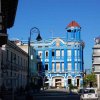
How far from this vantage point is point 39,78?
4210 inches

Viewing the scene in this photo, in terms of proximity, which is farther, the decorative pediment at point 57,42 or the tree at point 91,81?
the tree at point 91,81

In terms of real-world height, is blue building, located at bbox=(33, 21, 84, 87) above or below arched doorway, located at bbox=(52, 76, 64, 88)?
above

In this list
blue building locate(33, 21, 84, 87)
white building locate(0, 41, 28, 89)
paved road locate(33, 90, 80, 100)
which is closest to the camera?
white building locate(0, 41, 28, 89)

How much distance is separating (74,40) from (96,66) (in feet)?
55.6

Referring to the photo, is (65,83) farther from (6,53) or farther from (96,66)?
(6,53)

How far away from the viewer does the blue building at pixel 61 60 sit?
10688 cm

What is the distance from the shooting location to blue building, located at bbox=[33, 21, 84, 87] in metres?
107

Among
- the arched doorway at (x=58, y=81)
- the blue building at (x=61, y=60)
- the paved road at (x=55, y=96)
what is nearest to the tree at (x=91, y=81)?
the blue building at (x=61, y=60)

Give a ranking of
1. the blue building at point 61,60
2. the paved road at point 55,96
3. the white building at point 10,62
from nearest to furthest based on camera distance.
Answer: the white building at point 10,62 < the paved road at point 55,96 < the blue building at point 61,60

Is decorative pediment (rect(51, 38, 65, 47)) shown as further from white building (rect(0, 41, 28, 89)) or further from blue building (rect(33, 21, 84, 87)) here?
white building (rect(0, 41, 28, 89))

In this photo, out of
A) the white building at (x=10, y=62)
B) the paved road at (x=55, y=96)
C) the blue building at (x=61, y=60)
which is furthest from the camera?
the blue building at (x=61, y=60)

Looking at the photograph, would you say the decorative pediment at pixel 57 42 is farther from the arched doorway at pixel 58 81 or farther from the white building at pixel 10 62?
the white building at pixel 10 62

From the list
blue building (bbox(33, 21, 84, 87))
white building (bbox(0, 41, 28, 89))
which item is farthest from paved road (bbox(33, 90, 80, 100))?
blue building (bbox(33, 21, 84, 87))

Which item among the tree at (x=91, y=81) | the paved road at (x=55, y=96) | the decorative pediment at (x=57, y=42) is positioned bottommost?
the paved road at (x=55, y=96)
